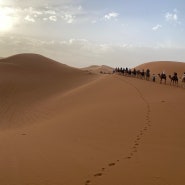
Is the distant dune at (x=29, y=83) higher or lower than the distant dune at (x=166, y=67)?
lower

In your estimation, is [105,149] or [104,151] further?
[105,149]

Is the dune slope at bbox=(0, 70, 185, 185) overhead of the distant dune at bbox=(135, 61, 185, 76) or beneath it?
beneath

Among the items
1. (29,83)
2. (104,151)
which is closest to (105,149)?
(104,151)

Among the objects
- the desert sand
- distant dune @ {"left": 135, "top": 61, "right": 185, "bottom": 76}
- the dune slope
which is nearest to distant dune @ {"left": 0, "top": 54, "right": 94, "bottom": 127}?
the desert sand

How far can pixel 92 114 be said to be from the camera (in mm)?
16312

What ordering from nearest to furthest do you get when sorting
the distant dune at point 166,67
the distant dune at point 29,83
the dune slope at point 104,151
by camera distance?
the dune slope at point 104,151
the distant dune at point 29,83
the distant dune at point 166,67

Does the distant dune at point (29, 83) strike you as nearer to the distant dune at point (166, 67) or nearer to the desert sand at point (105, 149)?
the desert sand at point (105, 149)

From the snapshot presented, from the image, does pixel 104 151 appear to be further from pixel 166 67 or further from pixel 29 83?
pixel 166 67

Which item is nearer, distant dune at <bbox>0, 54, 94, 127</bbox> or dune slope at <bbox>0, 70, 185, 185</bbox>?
dune slope at <bbox>0, 70, 185, 185</bbox>

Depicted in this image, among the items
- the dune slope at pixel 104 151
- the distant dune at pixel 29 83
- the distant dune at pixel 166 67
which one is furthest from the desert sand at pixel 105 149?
the distant dune at pixel 166 67

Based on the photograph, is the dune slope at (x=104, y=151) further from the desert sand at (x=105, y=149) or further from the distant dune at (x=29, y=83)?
the distant dune at (x=29, y=83)

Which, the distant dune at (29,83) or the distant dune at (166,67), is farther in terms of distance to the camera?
the distant dune at (166,67)

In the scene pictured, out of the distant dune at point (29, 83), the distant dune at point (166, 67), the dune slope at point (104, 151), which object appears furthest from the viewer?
the distant dune at point (166, 67)

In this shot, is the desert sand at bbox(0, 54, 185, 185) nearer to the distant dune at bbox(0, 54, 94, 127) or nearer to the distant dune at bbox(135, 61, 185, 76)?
the distant dune at bbox(0, 54, 94, 127)
